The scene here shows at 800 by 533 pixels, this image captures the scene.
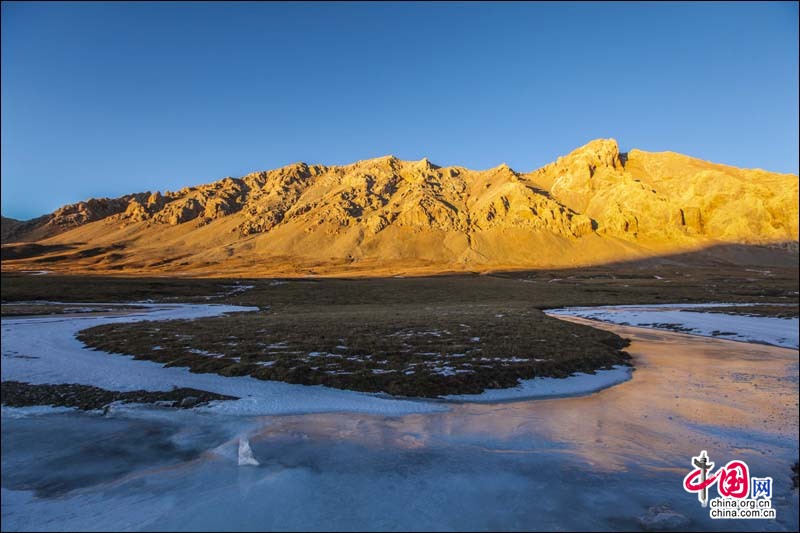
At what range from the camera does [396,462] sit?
439 inches

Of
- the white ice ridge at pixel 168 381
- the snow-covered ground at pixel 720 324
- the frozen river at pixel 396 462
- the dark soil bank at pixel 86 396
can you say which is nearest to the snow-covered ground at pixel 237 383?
the white ice ridge at pixel 168 381

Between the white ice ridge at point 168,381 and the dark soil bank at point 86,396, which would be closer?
the dark soil bank at point 86,396

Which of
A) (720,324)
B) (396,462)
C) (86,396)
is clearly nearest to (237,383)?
(86,396)

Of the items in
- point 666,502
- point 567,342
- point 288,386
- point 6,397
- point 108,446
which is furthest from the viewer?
point 567,342

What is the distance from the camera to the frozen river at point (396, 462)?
28.4ft

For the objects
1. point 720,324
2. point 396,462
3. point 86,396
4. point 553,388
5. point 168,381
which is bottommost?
point 720,324

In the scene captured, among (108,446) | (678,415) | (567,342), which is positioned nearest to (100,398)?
(108,446)

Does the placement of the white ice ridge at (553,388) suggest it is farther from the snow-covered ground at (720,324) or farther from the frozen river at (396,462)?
the snow-covered ground at (720,324)

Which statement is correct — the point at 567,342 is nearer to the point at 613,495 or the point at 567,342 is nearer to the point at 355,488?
the point at 613,495

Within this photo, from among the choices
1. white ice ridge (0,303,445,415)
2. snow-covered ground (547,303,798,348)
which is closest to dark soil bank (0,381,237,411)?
white ice ridge (0,303,445,415)

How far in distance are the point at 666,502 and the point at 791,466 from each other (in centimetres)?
451

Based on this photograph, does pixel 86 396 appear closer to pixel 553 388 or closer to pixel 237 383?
pixel 237 383

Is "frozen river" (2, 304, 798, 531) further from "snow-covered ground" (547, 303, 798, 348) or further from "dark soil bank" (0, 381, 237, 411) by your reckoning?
"snow-covered ground" (547, 303, 798, 348)

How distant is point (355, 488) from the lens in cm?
974
